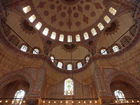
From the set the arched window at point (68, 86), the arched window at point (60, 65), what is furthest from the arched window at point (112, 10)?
the arched window at point (68, 86)

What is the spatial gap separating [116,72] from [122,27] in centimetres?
573

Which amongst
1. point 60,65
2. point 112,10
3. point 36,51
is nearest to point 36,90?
point 36,51

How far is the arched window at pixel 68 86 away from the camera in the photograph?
17.2 meters

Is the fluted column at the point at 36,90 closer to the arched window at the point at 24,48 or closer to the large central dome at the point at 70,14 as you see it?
the arched window at the point at 24,48

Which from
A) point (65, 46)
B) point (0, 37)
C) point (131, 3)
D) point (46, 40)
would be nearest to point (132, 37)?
point (131, 3)

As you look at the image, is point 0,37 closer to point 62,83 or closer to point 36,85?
point 36,85

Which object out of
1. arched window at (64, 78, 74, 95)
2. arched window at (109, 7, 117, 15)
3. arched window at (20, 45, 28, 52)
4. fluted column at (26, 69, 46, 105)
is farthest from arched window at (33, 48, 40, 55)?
arched window at (109, 7, 117, 15)

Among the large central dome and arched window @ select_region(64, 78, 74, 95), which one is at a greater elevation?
the large central dome

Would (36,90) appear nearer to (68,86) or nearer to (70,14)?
(68,86)

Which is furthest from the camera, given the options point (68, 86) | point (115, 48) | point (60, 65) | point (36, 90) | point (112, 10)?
point (60, 65)

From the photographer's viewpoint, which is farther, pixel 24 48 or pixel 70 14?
pixel 70 14

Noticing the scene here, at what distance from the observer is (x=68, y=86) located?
1812 cm

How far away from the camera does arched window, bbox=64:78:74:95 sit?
17.2 m

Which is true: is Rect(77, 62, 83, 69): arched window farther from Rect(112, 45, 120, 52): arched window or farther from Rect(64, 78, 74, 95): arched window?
Rect(112, 45, 120, 52): arched window
